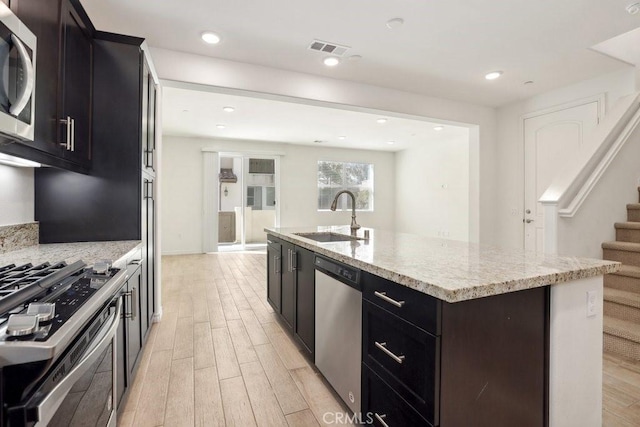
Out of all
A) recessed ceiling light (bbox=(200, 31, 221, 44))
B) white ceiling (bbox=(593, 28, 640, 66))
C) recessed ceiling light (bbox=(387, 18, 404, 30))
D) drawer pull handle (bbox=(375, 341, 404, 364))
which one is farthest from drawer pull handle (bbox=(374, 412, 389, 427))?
white ceiling (bbox=(593, 28, 640, 66))

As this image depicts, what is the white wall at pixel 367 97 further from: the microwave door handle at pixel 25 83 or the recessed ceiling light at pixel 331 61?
the microwave door handle at pixel 25 83

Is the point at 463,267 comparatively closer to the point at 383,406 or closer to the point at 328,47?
the point at 383,406

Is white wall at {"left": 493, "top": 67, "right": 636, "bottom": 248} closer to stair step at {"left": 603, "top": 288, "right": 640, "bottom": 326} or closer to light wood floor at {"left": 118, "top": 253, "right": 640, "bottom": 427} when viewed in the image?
stair step at {"left": 603, "top": 288, "right": 640, "bottom": 326}

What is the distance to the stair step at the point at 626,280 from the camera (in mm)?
2627

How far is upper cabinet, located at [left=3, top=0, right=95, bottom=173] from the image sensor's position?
4.71ft

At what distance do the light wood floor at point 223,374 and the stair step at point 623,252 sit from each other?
114 inches

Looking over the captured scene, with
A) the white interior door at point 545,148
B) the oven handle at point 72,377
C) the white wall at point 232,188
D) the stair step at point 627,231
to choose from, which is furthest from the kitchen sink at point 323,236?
the white wall at point 232,188

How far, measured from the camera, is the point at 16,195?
1.90m

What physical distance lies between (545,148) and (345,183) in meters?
5.15

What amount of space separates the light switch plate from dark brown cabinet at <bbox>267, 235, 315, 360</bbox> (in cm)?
142

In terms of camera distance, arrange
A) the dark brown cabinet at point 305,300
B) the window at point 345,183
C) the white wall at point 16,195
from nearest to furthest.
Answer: the white wall at point 16,195
the dark brown cabinet at point 305,300
the window at point 345,183

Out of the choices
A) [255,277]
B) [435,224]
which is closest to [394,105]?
[255,277]

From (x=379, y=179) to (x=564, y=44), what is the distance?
633 centimetres

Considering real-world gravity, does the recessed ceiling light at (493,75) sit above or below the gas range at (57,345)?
above
